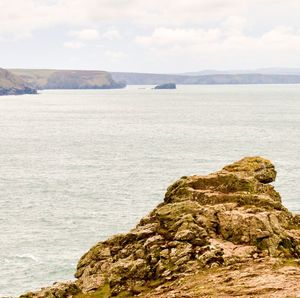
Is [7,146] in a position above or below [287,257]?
below

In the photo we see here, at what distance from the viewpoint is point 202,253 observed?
30297 mm

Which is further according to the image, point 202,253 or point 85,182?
point 85,182

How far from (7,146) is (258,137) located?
76073 millimetres

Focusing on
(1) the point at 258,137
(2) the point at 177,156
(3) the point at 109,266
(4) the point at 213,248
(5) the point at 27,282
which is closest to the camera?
(4) the point at 213,248

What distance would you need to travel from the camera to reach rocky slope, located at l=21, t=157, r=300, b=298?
27562mm

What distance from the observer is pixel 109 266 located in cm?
3291

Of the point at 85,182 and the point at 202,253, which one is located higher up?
the point at 202,253

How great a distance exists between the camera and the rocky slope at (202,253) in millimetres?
27562

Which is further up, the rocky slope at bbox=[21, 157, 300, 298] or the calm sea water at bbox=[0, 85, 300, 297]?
the rocky slope at bbox=[21, 157, 300, 298]

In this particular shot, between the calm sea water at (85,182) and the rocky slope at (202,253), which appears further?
the calm sea water at (85,182)

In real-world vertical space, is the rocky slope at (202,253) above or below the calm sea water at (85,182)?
above

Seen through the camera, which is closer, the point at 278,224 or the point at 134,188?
the point at 278,224

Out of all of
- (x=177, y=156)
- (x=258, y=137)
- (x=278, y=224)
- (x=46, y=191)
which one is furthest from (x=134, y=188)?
(x=258, y=137)

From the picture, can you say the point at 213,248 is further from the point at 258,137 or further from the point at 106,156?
the point at 258,137
